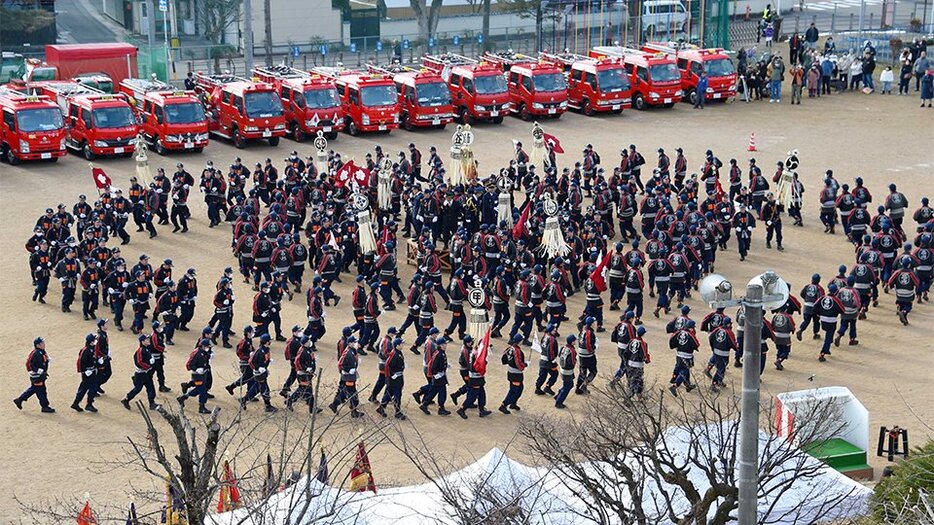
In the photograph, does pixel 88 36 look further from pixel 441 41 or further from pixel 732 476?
pixel 732 476

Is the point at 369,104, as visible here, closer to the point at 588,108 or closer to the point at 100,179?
the point at 588,108

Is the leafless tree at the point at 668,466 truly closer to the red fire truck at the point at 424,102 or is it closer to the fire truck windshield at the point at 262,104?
the fire truck windshield at the point at 262,104

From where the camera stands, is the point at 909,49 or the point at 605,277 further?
the point at 909,49

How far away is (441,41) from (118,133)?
20.5 metres

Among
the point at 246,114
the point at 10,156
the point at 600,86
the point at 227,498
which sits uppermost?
the point at 600,86

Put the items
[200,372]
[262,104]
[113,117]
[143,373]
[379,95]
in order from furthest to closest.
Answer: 1. [379,95]
2. [262,104]
3. [113,117]
4. [143,373]
5. [200,372]

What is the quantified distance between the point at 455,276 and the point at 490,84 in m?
18.5

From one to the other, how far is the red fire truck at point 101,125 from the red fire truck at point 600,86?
13502 millimetres

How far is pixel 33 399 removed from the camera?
809 inches

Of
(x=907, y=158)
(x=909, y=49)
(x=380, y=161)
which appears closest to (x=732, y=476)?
(x=380, y=161)

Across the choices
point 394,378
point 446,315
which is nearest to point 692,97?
point 446,315

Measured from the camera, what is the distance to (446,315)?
24609 mm

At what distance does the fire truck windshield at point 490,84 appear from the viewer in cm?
4100

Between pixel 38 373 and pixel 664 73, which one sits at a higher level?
pixel 664 73
